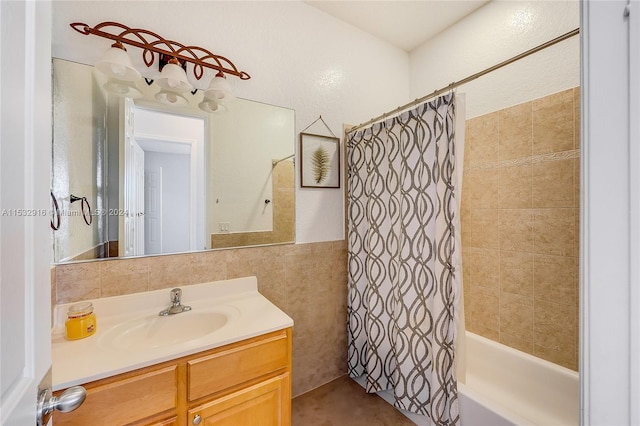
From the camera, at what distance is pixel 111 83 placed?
1.32 meters

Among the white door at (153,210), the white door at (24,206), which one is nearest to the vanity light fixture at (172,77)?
the white door at (153,210)

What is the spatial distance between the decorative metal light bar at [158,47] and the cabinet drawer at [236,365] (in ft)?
4.65

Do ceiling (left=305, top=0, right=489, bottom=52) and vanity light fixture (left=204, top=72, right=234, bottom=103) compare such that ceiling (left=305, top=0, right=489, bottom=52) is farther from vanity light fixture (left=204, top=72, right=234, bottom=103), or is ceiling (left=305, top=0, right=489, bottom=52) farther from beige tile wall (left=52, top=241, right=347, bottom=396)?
beige tile wall (left=52, top=241, right=347, bottom=396)

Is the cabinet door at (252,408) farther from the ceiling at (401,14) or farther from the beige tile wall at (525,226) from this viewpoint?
the ceiling at (401,14)

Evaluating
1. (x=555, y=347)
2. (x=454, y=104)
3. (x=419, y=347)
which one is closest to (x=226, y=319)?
(x=419, y=347)

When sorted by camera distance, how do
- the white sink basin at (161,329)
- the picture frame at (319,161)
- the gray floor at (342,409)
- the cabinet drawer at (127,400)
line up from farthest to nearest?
1. the picture frame at (319,161)
2. the gray floor at (342,409)
3. the white sink basin at (161,329)
4. the cabinet drawer at (127,400)

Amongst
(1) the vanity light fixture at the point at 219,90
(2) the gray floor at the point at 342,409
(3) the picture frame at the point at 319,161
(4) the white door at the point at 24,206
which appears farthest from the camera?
(3) the picture frame at the point at 319,161

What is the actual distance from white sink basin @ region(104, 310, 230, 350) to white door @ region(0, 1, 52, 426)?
70cm

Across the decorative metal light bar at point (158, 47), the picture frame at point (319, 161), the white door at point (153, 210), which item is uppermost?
the decorative metal light bar at point (158, 47)

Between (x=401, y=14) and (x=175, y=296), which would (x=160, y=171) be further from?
(x=401, y=14)

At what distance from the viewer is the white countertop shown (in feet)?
2.95

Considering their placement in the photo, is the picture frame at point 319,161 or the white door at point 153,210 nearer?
the white door at point 153,210

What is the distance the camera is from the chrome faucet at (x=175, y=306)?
133 cm

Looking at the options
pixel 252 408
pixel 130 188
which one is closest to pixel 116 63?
pixel 130 188
